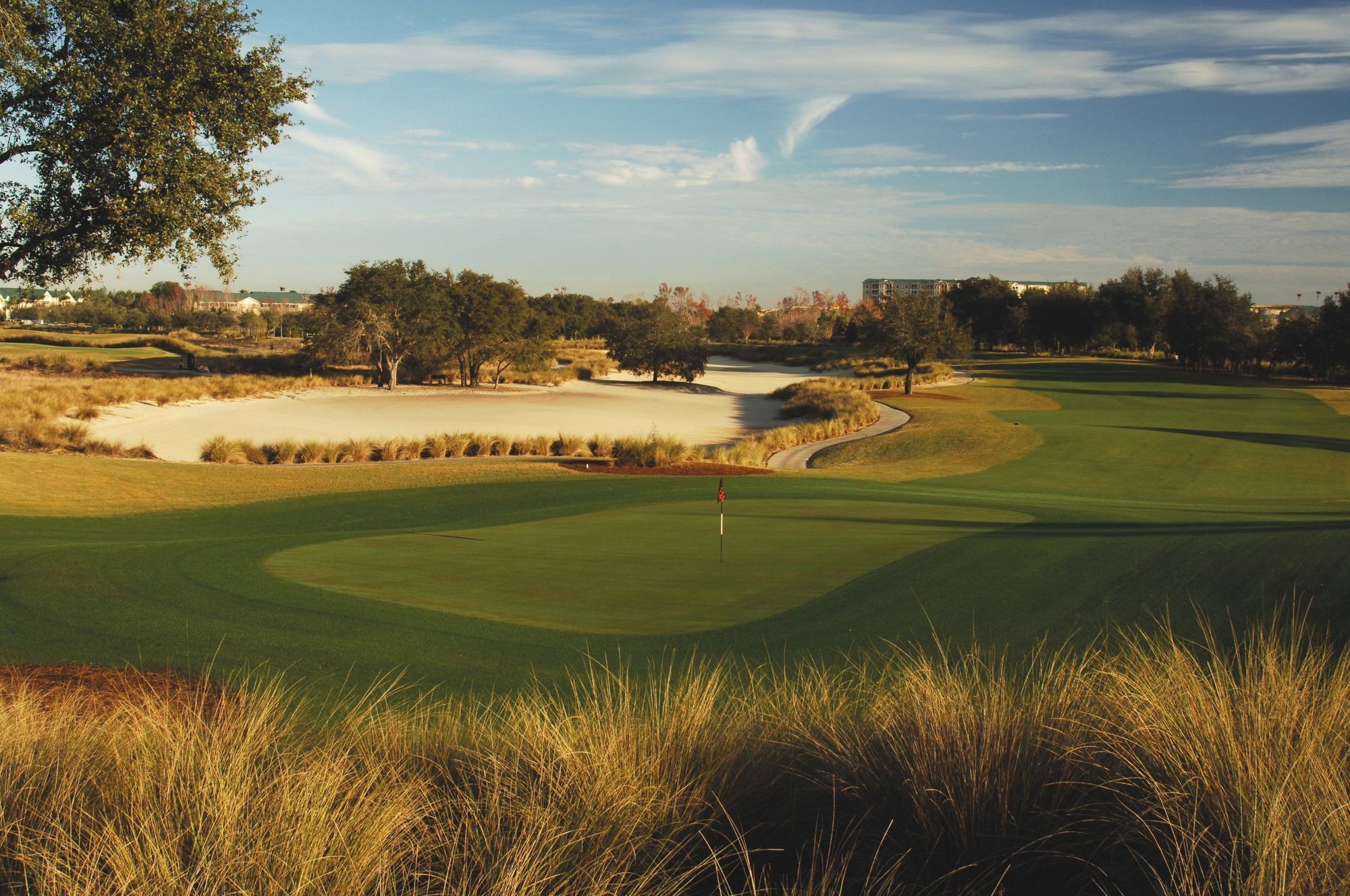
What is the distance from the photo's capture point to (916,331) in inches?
2079

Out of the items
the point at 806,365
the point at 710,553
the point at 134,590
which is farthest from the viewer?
the point at 806,365

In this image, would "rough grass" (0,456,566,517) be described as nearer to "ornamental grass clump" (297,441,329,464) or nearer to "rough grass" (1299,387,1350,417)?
"ornamental grass clump" (297,441,329,464)

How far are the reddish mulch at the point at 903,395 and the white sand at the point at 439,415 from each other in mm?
6229

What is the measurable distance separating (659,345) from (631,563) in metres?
59.6

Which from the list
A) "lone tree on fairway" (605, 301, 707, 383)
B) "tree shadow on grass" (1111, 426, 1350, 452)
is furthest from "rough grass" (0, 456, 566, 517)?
A: "lone tree on fairway" (605, 301, 707, 383)

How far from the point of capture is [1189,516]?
15.7 m

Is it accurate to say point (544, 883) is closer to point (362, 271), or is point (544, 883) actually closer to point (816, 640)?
point (816, 640)

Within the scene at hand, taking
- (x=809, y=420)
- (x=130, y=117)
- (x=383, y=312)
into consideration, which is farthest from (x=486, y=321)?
(x=130, y=117)

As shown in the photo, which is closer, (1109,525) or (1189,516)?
(1109,525)

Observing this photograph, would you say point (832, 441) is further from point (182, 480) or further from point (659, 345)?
point (659, 345)

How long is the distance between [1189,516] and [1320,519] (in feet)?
6.90

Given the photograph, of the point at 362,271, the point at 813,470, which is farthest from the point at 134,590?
the point at 362,271

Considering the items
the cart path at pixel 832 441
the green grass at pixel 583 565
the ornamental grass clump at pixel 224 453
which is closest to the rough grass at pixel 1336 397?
the cart path at pixel 832 441

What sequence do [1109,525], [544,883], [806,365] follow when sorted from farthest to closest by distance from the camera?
[806,365]
[1109,525]
[544,883]
